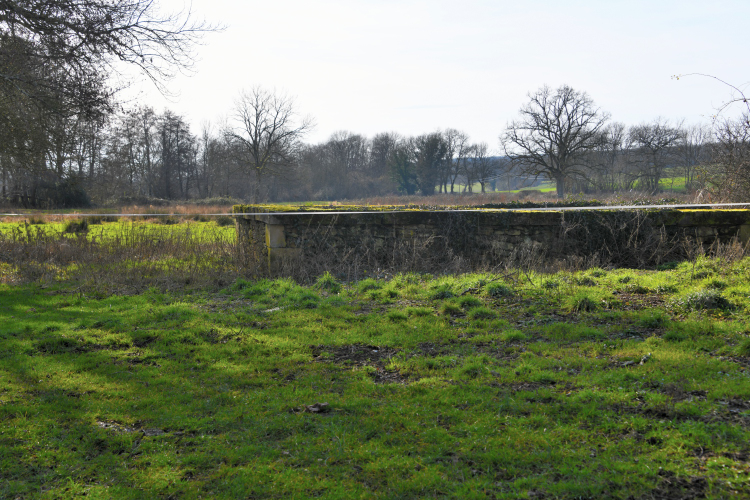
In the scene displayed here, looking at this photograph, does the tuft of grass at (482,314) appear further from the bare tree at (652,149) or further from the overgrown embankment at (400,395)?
the bare tree at (652,149)

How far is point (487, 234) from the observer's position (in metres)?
10.2

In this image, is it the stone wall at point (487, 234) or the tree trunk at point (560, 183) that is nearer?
the stone wall at point (487, 234)

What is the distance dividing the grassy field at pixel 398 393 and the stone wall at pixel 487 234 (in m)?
1.93

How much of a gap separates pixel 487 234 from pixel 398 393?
6.67m

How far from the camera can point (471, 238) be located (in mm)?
10305

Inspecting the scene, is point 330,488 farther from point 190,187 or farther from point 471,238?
point 190,187

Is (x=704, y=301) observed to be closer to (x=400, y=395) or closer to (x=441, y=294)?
(x=441, y=294)

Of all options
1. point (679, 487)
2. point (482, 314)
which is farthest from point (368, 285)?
point (679, 487)

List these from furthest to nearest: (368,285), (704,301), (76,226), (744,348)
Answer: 1. (76,226)
2. (368,285)
3. (704,301)
4. (744,348)

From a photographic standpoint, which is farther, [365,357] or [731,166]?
[731,166]

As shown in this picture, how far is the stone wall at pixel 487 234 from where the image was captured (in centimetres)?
898

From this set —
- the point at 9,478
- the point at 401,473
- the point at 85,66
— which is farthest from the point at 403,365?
the point at 85,66

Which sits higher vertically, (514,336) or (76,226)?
(76,226)

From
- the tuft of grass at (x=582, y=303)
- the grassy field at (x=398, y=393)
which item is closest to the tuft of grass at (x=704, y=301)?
the grassy field at (x=398, y=393)
